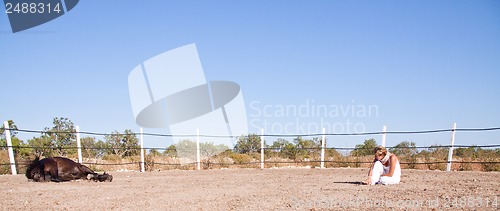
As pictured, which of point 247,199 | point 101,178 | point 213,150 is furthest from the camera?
point 213,150

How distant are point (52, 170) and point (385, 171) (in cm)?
573

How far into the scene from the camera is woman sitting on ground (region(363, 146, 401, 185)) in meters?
5.38

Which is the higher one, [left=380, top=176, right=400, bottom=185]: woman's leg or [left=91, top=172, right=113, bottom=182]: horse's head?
[left=380, top=176, right=400, bottom=185]: woman's leg

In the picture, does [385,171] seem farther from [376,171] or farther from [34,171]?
[34,171]

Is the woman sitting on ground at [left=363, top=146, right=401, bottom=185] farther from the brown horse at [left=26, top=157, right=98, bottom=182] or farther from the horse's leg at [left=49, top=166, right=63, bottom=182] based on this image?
the horse's leg at [left=49, top=166, right=63, bottom=182]

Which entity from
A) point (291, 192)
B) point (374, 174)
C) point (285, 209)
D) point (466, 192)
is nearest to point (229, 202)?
point (285, 209)

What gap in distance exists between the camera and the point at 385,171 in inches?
222

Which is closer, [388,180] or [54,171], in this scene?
[388,180]

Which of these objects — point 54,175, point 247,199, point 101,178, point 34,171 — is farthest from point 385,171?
point 34,171

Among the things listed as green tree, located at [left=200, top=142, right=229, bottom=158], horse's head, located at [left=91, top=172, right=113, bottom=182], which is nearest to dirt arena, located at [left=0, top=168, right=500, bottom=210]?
horse's head, located at [left=91, top=172, right=113, bottom=182]

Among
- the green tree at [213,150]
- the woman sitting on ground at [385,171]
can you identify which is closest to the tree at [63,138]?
the green tree at [213,150]

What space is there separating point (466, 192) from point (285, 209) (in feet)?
8.13

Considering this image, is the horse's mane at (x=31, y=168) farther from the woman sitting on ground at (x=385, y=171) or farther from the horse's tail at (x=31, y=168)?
the woman sitting on ground at (x=385, y=171)

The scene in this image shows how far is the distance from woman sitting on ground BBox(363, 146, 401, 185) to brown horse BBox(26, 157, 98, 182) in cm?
515
